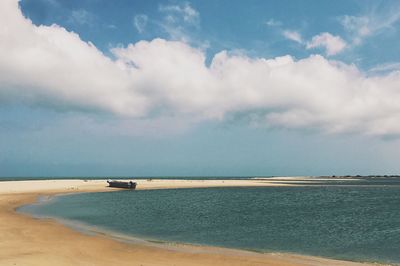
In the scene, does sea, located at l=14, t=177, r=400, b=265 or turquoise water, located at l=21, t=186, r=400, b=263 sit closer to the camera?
sea, located at l=14, t=177, r=400, b=265

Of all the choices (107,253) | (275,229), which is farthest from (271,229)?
(107,253)

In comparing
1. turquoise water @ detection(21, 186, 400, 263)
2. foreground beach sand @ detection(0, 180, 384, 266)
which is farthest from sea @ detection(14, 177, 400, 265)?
foreground beach sand @ detection(0, 180, 384, 266)

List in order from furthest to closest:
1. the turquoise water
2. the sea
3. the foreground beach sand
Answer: the turquoise water, the sea, the foreground beach sand

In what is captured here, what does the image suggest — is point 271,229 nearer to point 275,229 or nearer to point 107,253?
point 275,229

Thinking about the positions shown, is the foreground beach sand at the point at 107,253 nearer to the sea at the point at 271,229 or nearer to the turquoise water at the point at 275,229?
the sea at the point at 271,229

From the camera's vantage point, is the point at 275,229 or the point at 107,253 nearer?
the point at 107,253

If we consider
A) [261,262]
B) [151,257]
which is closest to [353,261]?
[261,262]

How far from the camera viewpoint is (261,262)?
→ 67.2ft

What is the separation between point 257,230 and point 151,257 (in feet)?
50.2

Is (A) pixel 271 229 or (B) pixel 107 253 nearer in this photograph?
(B) pixel 107 253

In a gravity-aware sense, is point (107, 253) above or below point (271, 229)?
above

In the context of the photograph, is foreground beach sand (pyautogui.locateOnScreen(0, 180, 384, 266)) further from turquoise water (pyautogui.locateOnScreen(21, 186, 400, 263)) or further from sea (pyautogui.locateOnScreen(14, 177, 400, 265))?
turquoise water (pyautogui.locateOnScreen(21, 186, 400, 263))

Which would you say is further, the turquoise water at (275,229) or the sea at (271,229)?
the turquoise water at (275,229)

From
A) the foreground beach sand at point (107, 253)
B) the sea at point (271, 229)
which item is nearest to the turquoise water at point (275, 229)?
the sea at point (271, 229)
